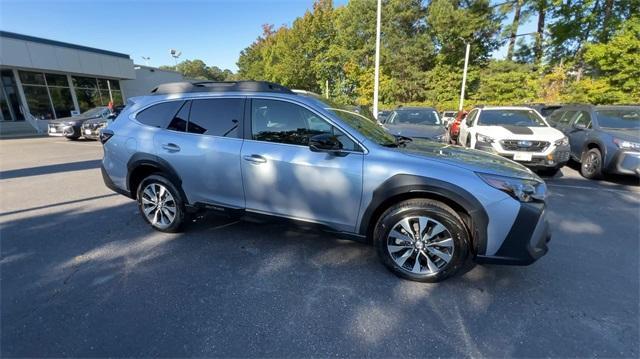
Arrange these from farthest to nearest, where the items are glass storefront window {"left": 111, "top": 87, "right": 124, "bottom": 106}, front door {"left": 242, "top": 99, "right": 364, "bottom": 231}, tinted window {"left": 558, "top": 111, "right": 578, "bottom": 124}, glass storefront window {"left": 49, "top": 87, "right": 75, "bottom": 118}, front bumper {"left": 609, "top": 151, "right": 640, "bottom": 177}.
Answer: glass storefront window {"left": 111, "top": 87, "right": 124, "bottom": 106} → glass storefront window {"left": 49, "top": 87, "right": 75, "bottom": 118} → tinted window {"left": 558, "top": 111, "right": 578, "bottom": 124} → front bumper {"left": 609, "top": 151, "right": 640, "bottom": 177} → front door {"left": 242, "top": 99, "right": 364, "bottom": 231}

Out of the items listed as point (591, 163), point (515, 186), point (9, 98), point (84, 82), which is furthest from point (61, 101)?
point (591, 163)

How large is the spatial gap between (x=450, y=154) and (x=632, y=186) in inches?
228

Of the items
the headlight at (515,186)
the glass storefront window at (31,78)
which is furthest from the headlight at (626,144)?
the glass storefront window at (31,78)

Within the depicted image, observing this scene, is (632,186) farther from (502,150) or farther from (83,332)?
(83,332)

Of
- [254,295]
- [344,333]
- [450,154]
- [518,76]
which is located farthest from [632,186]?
[518,76]

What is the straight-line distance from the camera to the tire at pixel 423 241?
2713mm

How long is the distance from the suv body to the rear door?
291 inches

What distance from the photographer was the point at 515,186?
2641mm

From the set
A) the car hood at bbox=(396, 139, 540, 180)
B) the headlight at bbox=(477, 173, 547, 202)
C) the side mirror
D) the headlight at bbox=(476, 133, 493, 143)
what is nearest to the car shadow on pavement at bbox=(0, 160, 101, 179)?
the side mirror

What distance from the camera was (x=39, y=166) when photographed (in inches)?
334

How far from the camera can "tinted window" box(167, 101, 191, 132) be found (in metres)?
3.65

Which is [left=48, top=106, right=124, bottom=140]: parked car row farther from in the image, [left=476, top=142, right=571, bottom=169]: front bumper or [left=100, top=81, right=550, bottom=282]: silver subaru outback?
[left=476, top=142, right=571, bottom=169]: front bumper

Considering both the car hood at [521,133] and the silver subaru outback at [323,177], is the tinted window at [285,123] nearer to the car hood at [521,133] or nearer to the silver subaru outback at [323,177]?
the silver subaru outback at [323,177]

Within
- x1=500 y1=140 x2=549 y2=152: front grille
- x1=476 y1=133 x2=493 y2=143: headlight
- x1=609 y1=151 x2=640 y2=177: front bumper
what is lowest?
x1=609 y1=151 x2=640 y2=177: front bumper
